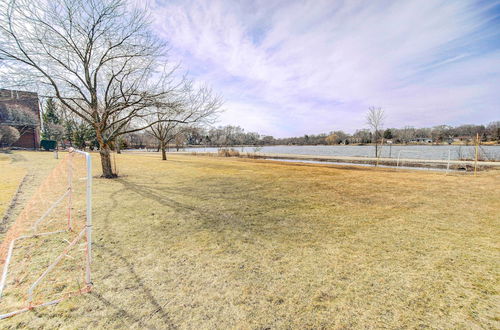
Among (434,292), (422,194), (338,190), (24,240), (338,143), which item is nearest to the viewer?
(434,292)

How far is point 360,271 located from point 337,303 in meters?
0.84

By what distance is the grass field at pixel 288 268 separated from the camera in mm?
2184

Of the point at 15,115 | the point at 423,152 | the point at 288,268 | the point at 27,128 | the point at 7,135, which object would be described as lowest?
the point at 288,268

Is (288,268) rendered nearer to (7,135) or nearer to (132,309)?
(132,309)

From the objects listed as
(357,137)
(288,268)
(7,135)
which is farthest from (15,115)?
(357,137)

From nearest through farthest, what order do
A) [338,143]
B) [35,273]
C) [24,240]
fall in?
[35,273]
[24,240]
[338,143]

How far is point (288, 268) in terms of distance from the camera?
3055mm

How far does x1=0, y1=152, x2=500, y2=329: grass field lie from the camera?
2.18m

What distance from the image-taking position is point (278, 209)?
5.91m

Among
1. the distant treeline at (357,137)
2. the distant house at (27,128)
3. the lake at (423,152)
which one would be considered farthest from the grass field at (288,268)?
the distant treeline at (357,137)

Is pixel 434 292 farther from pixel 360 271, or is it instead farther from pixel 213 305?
pixel 213 305

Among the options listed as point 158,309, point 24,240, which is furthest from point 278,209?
point 24,240

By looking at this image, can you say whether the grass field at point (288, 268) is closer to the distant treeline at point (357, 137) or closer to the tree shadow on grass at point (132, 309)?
the tree shadow on grass at point (132, 309)

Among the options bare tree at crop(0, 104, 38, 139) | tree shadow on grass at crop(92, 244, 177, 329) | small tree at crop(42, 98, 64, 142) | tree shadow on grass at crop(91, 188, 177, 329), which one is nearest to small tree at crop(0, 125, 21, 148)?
bare tree at crop(0, 104, 38, 139)
